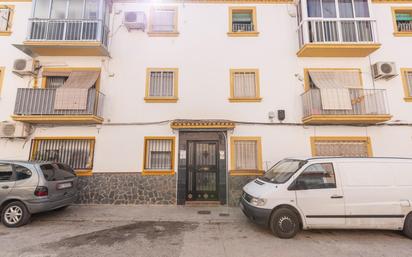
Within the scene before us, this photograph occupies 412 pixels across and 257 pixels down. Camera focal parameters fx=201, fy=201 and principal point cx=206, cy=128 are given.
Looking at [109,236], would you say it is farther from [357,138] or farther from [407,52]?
[407,52]

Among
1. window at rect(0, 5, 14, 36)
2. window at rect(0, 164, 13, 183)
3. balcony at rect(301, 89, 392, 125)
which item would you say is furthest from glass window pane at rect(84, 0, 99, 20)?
balcony at rect(301, 89, 392, 125)

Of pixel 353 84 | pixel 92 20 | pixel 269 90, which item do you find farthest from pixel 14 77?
pixel 353 84

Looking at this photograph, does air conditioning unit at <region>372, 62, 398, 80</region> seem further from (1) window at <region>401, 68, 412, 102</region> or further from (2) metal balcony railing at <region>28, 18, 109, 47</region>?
(2) metal balcony railing at <region>28, 18, 109, 47</region>

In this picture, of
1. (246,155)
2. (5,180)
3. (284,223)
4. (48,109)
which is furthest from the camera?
(246,155)

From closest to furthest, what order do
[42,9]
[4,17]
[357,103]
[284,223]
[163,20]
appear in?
[284,223] → [357,103] → [42,9] → [4,17] → [163,20]

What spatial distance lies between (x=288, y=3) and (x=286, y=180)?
850 centimetres

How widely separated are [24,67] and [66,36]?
2181 mm

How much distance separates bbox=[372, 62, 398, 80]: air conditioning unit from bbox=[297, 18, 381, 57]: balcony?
728 millimetres

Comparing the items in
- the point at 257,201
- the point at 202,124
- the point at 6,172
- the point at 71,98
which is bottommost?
the point at 257,201

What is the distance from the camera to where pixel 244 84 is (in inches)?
345

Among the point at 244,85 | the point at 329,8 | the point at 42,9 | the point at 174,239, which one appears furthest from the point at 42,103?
the point at 329,8

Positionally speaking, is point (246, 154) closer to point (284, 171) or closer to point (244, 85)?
point (284, 171)

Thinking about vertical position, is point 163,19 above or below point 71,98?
above

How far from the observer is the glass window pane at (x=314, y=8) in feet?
28.4
